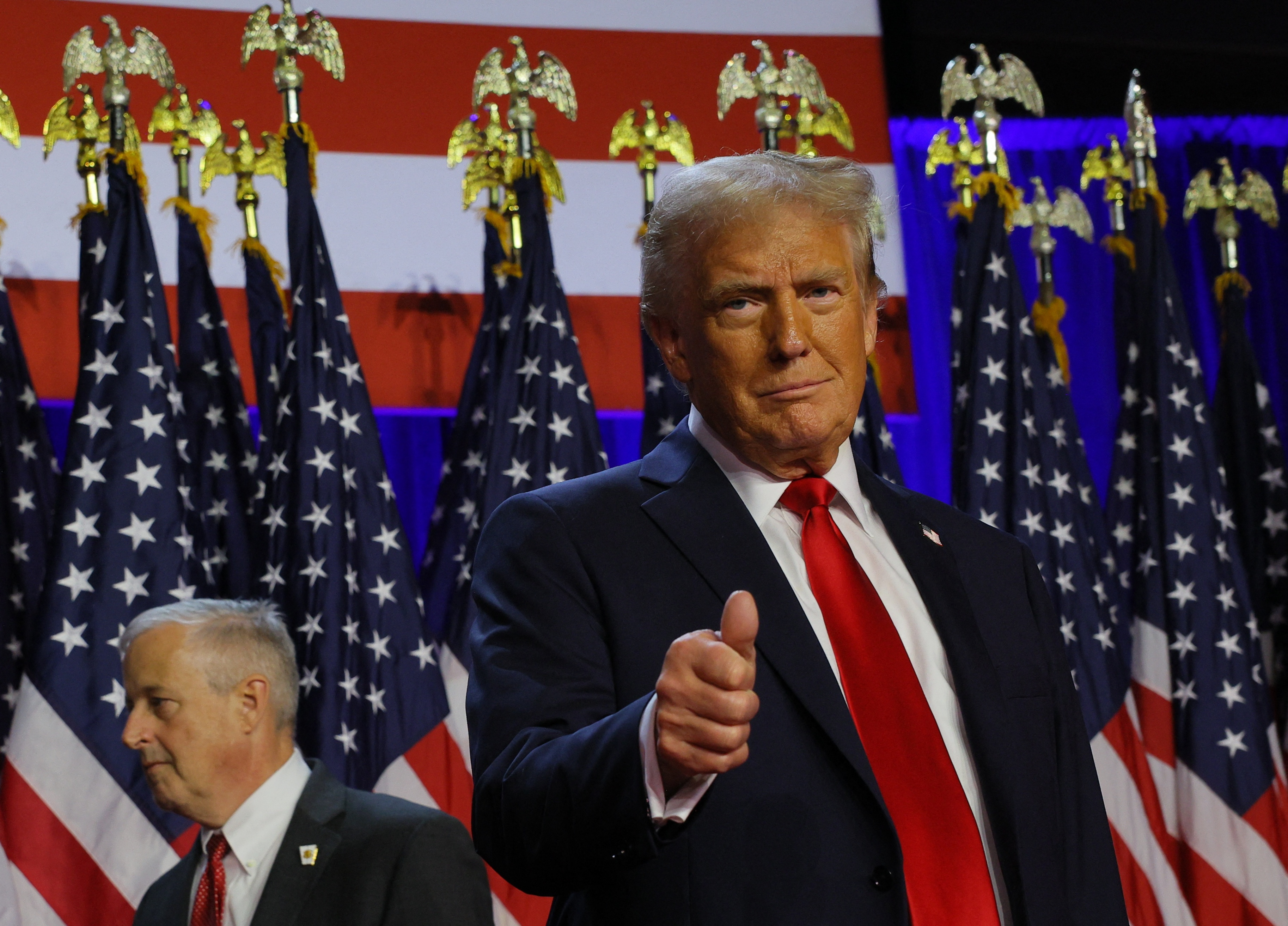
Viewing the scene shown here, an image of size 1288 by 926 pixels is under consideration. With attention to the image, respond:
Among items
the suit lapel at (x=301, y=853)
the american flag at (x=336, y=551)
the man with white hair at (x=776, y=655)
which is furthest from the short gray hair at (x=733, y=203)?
the american flag at (x=336, y=551)

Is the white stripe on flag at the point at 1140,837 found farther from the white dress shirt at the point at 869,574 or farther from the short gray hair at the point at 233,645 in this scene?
the white dress shirt at the point at 869,574

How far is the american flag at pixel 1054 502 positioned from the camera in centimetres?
399

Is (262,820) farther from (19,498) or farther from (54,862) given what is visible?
(19,498)

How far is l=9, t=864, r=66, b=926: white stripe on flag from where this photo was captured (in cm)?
319

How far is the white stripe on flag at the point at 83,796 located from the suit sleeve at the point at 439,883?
1.23 meters

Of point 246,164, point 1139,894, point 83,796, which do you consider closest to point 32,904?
point 83,796

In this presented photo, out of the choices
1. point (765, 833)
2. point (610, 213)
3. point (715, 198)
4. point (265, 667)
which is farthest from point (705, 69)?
point (765, 833)

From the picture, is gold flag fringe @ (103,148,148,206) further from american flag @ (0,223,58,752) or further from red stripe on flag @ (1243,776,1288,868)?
red stripe on flag @ (1243,776,1288,868)

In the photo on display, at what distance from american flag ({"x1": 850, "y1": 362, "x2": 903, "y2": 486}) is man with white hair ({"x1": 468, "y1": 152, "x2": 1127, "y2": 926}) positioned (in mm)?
2484

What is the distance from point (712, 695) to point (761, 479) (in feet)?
1.66

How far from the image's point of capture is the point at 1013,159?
5.08 meters

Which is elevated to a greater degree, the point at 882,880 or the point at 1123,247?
the point at 1123,247

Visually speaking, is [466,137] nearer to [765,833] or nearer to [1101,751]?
[1101,751]

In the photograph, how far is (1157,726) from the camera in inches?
163
